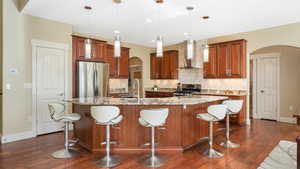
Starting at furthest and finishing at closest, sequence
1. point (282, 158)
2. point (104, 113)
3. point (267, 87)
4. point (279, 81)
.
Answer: point (267, 87), point (279, 81), point (282, 158), point (104, 113)

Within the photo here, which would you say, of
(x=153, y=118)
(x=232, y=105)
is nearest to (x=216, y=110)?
(x=232, y=105)

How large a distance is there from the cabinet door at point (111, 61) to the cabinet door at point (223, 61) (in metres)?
3.44

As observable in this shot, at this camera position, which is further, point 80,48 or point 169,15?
point 80,48

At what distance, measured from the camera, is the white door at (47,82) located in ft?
14.8

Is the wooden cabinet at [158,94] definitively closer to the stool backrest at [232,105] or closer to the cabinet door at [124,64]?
the cabinet door at [124,64]

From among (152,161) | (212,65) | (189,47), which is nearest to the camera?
(152,161)

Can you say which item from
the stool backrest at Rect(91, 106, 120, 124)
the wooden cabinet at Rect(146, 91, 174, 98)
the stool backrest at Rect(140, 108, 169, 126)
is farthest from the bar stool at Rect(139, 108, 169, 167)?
the wooden cabinet at Rect(146, 91, 174, 98)

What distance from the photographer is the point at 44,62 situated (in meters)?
4.57

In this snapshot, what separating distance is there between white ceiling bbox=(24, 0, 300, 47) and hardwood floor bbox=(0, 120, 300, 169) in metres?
2.78

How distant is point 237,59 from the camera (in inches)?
223

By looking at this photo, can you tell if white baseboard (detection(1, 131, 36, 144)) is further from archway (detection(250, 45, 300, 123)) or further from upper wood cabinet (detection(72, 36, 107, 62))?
archway (detection(250, 45, 300, 123))

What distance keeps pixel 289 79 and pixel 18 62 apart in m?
7.53

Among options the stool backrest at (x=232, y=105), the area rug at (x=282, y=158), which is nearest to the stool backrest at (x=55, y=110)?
the stool backrest at (x=232, y=105)

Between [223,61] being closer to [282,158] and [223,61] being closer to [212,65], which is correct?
[212,65]
